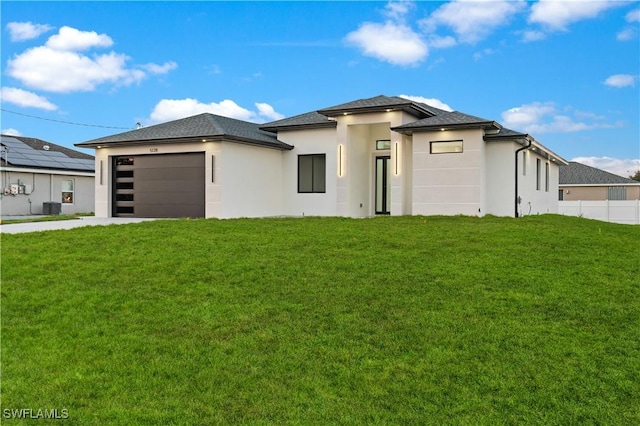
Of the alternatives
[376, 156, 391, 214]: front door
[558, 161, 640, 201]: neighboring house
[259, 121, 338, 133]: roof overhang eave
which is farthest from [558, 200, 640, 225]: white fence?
[259, 121, 338, 133]: roof overhang eave

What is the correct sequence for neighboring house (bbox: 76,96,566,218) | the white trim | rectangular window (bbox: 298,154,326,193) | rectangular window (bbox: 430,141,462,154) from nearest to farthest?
rectangular window (bbox: 430,141,462,154) < neighboring house (bbox: 76,96,566,218) < rectangular window (bbox: 298,154,326,193) < the white trim

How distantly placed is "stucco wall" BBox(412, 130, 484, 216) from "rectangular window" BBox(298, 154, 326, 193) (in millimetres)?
3726

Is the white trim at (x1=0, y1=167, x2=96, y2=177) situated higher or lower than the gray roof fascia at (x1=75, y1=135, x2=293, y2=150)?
lower

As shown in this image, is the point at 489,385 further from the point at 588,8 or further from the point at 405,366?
the point at 588,8

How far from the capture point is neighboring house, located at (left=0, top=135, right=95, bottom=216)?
83.4 ft

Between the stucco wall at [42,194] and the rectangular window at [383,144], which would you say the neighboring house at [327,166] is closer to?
the rectangular window at [383,144]

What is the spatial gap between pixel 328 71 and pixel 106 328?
15.8 metres

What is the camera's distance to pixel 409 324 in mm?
5914

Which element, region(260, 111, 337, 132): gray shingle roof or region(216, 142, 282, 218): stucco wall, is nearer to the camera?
region(216, 142, 282, 218): stucco wall

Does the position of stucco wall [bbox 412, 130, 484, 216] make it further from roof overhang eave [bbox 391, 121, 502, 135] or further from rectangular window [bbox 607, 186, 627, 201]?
rectangular window [bbox 607, 186, 627, 201]

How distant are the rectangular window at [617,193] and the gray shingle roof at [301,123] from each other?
2841cm

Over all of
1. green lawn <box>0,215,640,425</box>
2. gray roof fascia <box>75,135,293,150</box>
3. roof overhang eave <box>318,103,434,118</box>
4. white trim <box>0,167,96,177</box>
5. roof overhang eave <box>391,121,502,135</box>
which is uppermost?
roof overhang eave <box>318,103,434,118</box>

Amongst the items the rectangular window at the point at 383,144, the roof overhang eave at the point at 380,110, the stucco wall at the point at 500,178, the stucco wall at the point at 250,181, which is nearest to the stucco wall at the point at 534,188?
the stucco wall at the point at 500,178

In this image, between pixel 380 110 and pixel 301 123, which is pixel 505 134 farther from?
pixel 301 123
